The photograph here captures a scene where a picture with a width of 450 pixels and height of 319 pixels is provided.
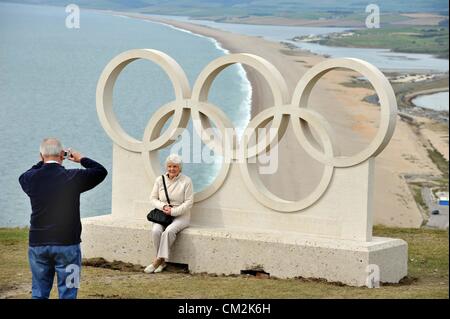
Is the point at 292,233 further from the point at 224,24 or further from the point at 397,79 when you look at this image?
the point at 224,24

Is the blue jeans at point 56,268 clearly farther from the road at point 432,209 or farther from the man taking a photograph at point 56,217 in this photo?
the road at point 432,209

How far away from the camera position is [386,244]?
14711 millimetres

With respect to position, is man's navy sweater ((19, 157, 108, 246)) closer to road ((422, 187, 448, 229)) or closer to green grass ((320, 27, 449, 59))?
road ((422, 187, 448, 229))

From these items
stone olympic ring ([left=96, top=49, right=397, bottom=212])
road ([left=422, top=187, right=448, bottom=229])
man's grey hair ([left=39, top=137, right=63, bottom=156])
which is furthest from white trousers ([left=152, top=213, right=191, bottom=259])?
road ([left=422, top=187, right=448, bottom=229])

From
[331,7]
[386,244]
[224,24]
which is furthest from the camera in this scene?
[331,7]

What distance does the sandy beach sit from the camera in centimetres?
4091

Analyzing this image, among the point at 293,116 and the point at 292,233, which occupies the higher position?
the point at 293,116

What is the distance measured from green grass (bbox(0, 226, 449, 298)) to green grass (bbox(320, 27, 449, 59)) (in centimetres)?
9200

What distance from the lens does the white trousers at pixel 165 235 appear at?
15.2 metres

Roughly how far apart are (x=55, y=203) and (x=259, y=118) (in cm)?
438

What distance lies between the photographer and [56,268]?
38.1 feet

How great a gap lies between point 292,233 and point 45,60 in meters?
70.8

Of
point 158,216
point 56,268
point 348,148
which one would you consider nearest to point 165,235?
point 158,216

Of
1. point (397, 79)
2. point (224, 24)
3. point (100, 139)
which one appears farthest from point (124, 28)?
point (100, 139)
